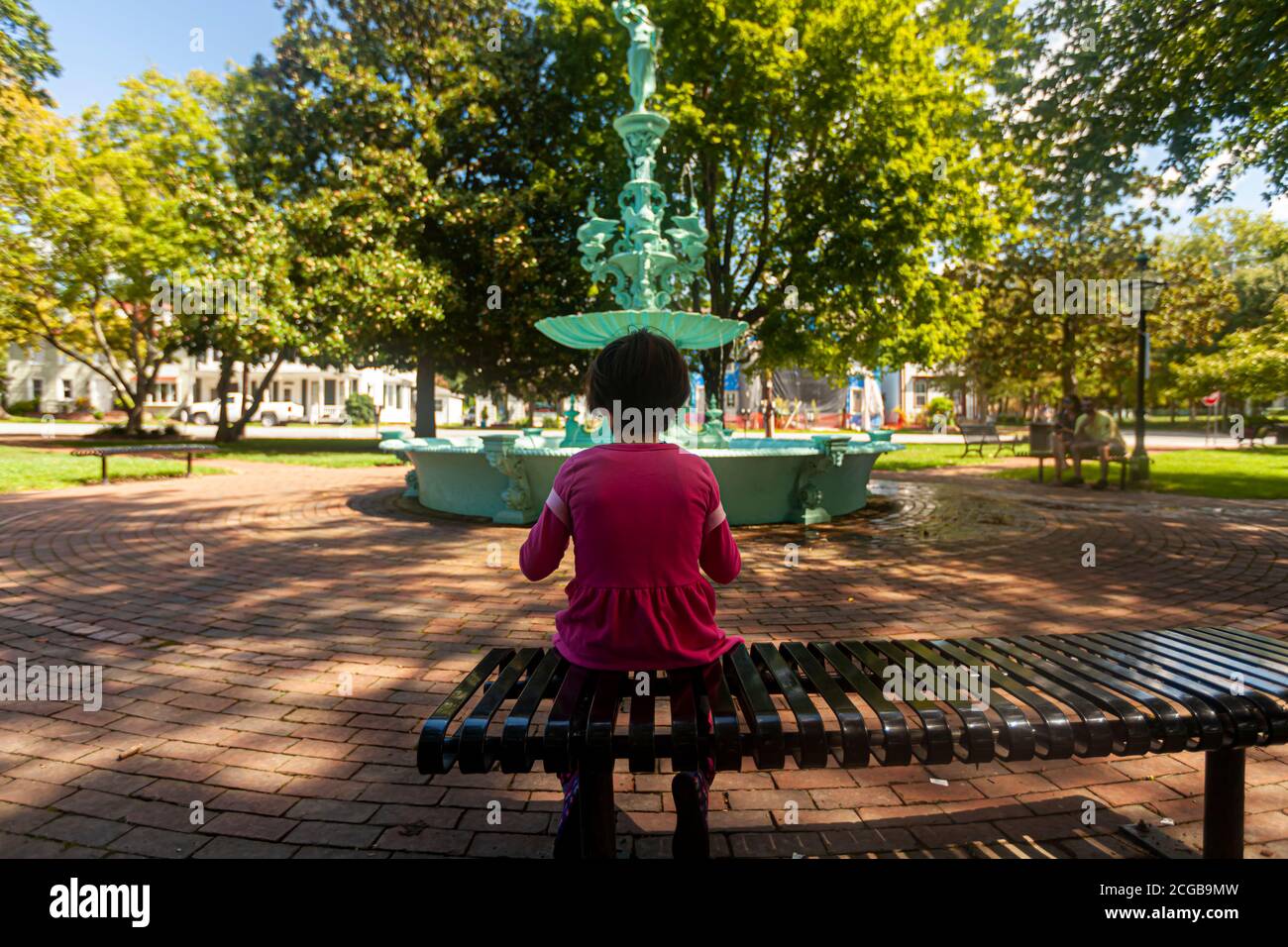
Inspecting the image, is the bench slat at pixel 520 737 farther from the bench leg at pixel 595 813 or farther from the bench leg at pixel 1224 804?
the bench leg at pixel 1224 804

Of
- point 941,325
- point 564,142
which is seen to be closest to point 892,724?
point 941,325

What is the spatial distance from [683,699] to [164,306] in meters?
23.6

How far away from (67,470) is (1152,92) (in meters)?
19.6

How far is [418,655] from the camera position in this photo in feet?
13.4

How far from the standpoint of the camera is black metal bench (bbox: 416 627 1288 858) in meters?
1.77

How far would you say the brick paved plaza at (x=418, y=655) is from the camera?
2.38 meters

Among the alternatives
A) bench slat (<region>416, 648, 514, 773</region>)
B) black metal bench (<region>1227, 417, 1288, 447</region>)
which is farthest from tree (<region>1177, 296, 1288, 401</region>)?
bench slat (<region>416, 648, 514, 773</region>)

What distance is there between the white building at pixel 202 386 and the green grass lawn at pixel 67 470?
24969 mm

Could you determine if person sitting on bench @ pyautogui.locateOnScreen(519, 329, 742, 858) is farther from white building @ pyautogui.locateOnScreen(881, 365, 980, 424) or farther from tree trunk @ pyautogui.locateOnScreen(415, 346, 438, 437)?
white building @ pyautogui.locateOnScreen(881, 365, 980, 424)

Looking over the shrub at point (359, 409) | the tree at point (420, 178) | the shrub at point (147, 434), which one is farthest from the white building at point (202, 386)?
the tree at point (420, 178)

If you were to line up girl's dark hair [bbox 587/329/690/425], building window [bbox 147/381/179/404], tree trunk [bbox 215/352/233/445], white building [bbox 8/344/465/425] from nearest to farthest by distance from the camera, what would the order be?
1. girl's dark hair [bbox 587/329/690/425]
2. tree trunk [bbox 215/352/233/445]
3. white building [bbox 8/344/465/425]
4. building window [bbox 147/381/179/404]

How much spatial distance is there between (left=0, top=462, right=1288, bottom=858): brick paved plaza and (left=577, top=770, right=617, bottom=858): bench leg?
1.32 ft

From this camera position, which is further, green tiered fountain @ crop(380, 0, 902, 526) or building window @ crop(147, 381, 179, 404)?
building window @ crop(147, 381, 179, 404)

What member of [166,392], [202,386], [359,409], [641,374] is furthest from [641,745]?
[202,386]
